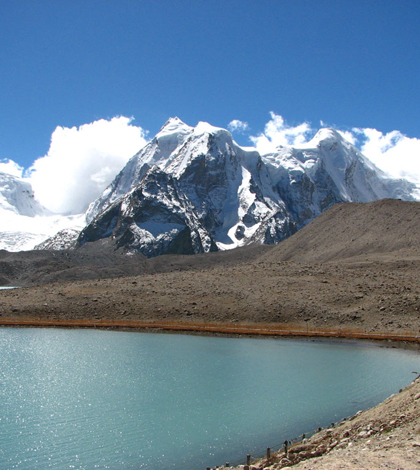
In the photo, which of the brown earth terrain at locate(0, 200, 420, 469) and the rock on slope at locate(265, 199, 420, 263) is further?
the rock on slope at locate(265, 199, 420, 263)

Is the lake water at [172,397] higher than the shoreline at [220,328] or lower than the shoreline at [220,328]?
lower

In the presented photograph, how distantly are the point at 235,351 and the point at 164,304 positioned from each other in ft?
86.4

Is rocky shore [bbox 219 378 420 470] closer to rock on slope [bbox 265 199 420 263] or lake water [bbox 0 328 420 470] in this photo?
lake water [bbox 0 328 420 470]

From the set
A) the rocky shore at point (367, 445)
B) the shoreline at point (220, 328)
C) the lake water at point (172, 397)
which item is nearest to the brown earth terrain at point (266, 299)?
the shoreline at point (220, 328)

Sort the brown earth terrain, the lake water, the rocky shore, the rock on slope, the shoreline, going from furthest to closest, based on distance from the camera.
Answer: the rock on slope, the brown earth terrain, the shoreline, the lake water, the rocky shore

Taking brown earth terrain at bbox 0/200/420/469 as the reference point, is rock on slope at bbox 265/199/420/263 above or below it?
above

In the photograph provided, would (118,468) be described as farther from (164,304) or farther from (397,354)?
(164,304)

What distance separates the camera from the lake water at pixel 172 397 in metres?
21.6

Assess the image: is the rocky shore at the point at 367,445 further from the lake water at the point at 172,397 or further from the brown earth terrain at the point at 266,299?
the brown earth terrain at the point at 266,299

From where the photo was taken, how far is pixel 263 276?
84.1 metres

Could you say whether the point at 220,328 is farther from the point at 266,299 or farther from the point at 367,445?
the point at 367,445

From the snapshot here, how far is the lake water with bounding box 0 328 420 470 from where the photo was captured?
850 inches

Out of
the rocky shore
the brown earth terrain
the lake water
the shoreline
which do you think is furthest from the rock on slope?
the rocky shore

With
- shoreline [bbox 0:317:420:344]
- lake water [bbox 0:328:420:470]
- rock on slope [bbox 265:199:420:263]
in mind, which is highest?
rock on slope [bbox 265:199:420:263]
